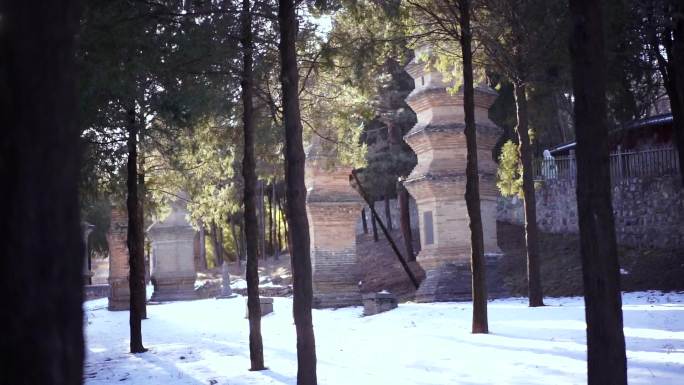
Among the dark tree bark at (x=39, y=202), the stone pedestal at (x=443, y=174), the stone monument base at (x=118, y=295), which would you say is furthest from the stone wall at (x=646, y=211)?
the dark tree bark at (x=39, y=202)

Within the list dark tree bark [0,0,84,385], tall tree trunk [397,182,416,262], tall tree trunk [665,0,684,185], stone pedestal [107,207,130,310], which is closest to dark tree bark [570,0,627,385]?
dark tree bark [0,0,84,385]

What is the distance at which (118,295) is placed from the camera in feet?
103

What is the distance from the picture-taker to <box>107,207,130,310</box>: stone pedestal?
30859mm

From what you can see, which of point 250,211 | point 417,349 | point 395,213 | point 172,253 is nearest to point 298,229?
point 250,211

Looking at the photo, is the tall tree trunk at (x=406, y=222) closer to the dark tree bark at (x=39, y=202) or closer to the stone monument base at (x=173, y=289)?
the stone monument base at (x=173, y=289)

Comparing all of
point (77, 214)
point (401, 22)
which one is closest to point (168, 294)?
point (401, 22)

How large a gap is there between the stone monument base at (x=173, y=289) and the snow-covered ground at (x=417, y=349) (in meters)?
8.76

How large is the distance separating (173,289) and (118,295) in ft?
6.60

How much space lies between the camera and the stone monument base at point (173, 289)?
32031 millimetres

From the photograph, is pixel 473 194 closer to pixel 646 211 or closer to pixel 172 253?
pixel 646 211

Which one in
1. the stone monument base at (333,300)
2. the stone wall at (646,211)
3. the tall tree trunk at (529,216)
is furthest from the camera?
the stone wall at (646,211)

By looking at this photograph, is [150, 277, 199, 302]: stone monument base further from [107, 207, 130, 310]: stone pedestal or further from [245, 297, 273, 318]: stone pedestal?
[245, 297, 273, 318]: stone pedestal

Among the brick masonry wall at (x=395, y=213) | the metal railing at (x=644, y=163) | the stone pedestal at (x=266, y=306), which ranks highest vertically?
the metal railing at (x=644, y=163)

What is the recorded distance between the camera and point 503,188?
73.4 ft
